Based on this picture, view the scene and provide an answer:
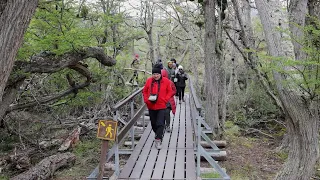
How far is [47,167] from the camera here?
7980mm

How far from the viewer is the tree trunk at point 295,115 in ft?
20.3

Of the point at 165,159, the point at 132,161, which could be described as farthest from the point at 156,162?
the point at 132,161

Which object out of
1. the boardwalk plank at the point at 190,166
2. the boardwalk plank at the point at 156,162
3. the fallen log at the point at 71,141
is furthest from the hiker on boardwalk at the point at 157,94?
the fallen log at the point at 71,141

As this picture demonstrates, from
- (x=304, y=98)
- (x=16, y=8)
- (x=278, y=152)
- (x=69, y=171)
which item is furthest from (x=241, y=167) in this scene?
(x=16, y=8)

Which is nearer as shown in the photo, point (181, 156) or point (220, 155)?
point (181, 156)

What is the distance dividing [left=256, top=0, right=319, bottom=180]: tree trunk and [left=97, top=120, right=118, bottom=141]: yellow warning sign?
3580 mm

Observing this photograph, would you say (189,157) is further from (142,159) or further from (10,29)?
(10,29)

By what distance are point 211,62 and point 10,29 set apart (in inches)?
291

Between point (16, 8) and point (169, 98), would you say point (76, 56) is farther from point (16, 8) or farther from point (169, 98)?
point (16, 8)

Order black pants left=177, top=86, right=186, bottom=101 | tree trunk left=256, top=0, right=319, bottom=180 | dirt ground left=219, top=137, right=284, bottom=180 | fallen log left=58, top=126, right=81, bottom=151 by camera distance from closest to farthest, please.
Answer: tree trunk left=256, top=0, right=319, bottom=180 → dirt ground left=219, top=137, right=284, bottom=180 → fallen log left=58, top=126, right=81, bottom=151 → black pants left=177, top=86, right=186, bottom=101

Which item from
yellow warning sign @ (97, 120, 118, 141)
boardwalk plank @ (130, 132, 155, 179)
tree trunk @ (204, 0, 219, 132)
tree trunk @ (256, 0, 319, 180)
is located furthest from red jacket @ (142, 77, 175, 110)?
tree trunk @ (204, 0, 219, 132)

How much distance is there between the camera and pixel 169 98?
6.57 metres

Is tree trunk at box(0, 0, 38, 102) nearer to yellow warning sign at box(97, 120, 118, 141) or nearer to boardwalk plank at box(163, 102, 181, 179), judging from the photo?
yellow warning sign at box(97, 120, 118, 141)

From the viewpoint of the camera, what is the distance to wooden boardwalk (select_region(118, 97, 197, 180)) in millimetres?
5508
